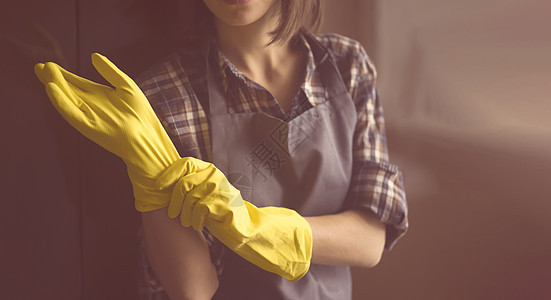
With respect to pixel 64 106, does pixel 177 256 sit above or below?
below

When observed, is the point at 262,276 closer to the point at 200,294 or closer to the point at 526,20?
the point at 200,294

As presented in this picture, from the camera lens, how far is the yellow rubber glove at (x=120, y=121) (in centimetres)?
58

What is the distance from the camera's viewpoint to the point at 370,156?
821 millimetres

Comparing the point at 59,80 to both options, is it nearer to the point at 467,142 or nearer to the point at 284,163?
the point at 284,163

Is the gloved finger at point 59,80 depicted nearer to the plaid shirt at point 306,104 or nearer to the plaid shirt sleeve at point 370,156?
the plaid shirt at point 306,104

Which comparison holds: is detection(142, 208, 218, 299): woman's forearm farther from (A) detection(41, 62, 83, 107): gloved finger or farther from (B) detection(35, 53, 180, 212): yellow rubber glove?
(A) detection(41, 62, 83, 107): gloved finger

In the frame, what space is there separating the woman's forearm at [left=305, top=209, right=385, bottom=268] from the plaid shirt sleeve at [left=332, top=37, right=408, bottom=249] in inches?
0.9

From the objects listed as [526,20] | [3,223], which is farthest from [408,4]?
[3,223]

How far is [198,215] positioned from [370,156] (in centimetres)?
35

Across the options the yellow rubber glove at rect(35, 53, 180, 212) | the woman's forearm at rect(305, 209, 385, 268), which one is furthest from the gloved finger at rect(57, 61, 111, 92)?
the woman's forearm at rect(305, 209, 385, 268)

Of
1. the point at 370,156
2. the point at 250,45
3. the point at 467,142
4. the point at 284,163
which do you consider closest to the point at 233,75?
the point at 250,45

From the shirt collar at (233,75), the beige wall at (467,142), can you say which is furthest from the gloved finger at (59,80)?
the beige wall at (467,142)

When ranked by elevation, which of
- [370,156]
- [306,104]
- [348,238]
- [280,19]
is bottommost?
[348,238]

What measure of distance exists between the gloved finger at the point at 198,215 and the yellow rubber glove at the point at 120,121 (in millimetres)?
43
